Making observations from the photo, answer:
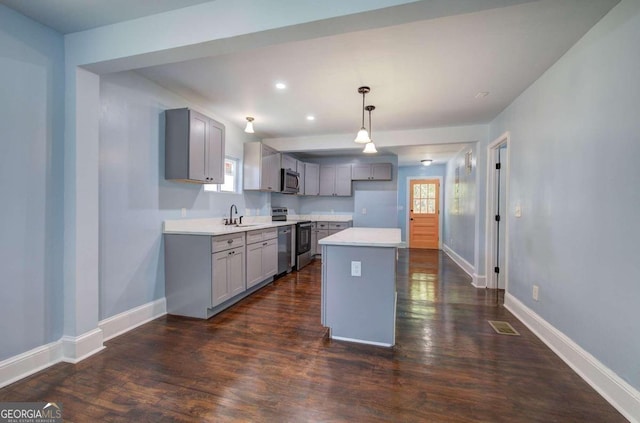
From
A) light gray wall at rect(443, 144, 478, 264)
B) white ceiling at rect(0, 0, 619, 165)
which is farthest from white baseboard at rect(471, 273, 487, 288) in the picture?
white ceiling at rect(0, 0, 619, 165)

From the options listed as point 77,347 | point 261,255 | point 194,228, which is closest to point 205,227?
point 194,228

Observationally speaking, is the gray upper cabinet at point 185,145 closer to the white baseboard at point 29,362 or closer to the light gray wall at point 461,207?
the white baseboard at point 29,362

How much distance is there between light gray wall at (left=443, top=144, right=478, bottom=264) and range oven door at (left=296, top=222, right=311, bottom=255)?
3028 millimetres

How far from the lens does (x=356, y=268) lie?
2420 mm

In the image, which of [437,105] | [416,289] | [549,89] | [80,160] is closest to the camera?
[80,160]

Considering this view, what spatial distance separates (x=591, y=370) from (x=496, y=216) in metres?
2.47

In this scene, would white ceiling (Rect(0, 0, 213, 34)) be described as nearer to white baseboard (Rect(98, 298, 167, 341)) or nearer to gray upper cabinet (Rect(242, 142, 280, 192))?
white baseboard (Rect(98, 298, 167, 341))

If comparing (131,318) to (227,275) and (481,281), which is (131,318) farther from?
(481,281)

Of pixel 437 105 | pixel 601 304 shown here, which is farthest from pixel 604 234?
pixel 437 105

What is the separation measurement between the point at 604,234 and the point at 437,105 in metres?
2.23

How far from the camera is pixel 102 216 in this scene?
2.44 metres

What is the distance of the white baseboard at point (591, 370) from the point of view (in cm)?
157

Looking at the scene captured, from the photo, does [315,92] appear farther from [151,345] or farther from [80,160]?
[151,345]

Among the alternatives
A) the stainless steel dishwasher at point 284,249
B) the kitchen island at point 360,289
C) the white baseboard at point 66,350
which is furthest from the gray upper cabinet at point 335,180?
the white baseboard at point 66,350
